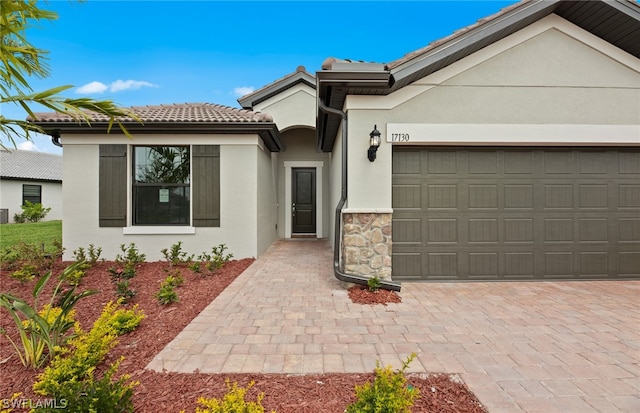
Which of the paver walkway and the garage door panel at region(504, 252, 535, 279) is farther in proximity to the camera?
the garage door panel at region(504, 252, 535, 279)

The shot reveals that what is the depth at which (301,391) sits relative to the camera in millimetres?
2127

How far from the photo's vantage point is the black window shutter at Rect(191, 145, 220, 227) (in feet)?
21.9

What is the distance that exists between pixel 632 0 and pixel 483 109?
8.51 feet

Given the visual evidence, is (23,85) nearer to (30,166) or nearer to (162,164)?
(162,164)

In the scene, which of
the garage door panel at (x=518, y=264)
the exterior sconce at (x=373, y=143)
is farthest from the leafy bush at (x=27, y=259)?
the garage door panel at (x=518, y=264)

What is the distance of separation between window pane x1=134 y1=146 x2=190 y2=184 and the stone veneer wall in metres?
4.37

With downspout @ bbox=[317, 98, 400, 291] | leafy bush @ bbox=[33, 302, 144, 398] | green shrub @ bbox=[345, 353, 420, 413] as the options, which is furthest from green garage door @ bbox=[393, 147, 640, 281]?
leafy bush @ bbox=[33, 302, 144, 398]

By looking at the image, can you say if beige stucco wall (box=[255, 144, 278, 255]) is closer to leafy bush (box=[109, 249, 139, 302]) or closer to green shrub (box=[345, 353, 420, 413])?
leafy bush (box=[109, 249, 139, 302])

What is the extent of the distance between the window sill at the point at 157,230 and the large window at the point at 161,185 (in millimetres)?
175

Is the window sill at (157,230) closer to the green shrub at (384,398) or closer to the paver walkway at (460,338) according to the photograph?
the paver walkway at (460,338)

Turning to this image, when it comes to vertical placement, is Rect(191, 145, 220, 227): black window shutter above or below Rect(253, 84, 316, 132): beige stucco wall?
below

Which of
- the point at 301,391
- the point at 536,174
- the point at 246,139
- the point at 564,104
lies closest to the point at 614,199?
the point at 536,174

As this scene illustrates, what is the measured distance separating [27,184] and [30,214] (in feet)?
8.28

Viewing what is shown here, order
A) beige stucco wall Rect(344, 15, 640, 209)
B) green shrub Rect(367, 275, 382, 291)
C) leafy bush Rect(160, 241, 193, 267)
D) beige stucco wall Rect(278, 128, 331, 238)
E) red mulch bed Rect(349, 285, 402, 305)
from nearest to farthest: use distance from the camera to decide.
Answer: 1. red mulch bed Rect(349, 285, 402, 305)
2. green shrub Rect(367, 275, 382, 291)
3. beige stucco wall Rect(344, 15, 640, 209)
4. leafy bush Rect(160, 241, 193, 267)
5. beige stucco wall Rect(278, 128, 331, 238)
